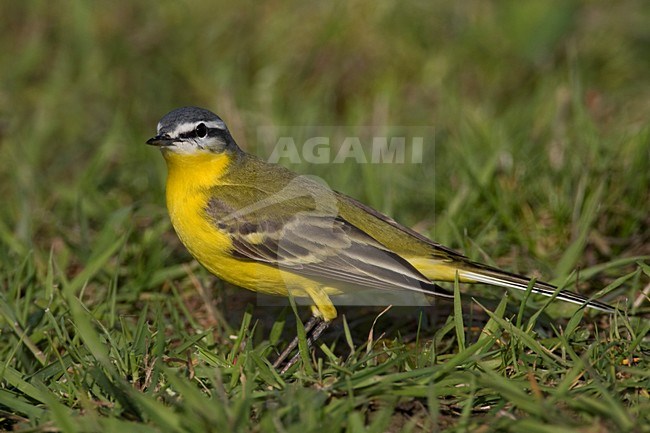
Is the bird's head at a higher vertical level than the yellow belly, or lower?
higher

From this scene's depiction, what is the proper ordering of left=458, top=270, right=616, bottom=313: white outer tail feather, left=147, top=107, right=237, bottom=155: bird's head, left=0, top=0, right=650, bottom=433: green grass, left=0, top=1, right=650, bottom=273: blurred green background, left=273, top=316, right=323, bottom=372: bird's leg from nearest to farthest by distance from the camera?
left=0, top=0, right=650, bottom=433: green grass → left=458, top=270, right=616, bottom=313: white outer tail feather → left=273, top=316, right=323, bottom=372: bird's leg → left=147, top=107, right=237, bottom=155: bird's head → left=0, top=1, right=650, bottom=273: blurred green background

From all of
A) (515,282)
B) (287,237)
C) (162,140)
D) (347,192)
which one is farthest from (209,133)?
(515,282)

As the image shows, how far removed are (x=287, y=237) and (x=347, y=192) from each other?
1.74 metres

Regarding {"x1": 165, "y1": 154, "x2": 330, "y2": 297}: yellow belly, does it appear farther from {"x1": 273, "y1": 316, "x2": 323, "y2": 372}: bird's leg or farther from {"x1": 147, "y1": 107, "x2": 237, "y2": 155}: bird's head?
{"x1": 273, "y1": 316, "x2": 323, "y2": 372}: bird's leg

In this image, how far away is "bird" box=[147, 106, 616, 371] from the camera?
4.67m

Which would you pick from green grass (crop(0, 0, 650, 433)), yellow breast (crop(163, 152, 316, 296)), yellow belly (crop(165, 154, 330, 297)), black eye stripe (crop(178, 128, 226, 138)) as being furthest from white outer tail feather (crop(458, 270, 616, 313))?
black eye stripe (crop(178, 128, 226, 138))

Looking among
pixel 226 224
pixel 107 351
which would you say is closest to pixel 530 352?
pixel 226 224

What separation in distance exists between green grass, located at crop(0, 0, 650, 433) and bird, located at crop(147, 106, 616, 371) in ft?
0.88

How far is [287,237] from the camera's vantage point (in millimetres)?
4836

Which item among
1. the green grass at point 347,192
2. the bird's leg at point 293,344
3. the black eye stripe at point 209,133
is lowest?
the bird's leg at point 293,344

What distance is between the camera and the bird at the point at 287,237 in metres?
4.67

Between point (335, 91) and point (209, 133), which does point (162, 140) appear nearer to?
point (209, 133)

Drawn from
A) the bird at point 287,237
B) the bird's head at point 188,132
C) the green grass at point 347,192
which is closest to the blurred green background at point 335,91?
the green grass at point 347,192

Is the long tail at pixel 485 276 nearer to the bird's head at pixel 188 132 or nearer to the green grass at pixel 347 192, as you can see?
the green grass at pixel 347 192
